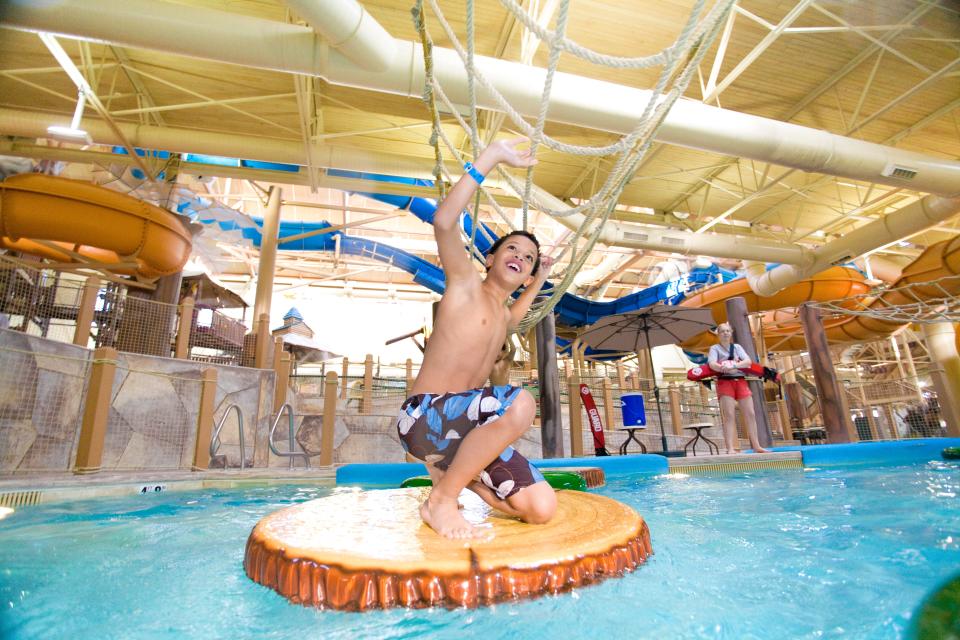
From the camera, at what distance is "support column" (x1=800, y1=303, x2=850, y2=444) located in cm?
740

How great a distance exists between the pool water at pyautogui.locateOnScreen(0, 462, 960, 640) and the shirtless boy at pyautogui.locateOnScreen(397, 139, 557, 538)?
38 centimetres

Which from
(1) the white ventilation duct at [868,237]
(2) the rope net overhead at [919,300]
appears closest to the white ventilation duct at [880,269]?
(2) the rope net overhead at [919,300]

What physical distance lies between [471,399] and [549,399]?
4.97m

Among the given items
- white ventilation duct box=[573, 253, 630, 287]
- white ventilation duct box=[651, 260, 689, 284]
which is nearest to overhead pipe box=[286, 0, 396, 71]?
white ventilation duct box=[573, 253, 630, 287]

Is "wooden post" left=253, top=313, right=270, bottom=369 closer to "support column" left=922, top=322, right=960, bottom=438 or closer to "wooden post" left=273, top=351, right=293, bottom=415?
"wooden post" left=273, top=351, right=293, bottom=415

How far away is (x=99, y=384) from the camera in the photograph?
14.0ft

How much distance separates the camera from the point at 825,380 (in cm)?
756

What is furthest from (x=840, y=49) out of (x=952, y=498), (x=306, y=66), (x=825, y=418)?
(x=306, y=66)

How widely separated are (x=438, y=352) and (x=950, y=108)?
9.12m

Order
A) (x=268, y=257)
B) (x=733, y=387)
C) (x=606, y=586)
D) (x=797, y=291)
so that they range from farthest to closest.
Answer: (x=797, y=291) → (x=268, y=257) → (x=733, y=387) → (x=606, y=586)

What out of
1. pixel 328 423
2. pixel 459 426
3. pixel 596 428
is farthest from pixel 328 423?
pixel 459 426

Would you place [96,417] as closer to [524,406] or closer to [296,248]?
[524,406]

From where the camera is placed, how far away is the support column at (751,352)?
740cm

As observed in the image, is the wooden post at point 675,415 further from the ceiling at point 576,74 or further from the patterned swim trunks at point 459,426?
the patterned swim trunks at point 459,426
